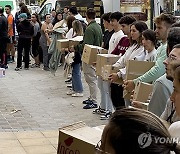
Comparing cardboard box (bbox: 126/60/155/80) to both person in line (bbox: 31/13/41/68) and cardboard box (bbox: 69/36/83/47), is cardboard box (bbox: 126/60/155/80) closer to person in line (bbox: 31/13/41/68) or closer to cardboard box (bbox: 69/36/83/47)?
cardboard box (bbox: 69/36/83/47)

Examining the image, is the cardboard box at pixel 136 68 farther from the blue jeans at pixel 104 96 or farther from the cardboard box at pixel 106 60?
the blue jeans at pixel 104 96

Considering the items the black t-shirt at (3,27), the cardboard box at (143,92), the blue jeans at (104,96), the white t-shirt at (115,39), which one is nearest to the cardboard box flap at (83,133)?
the cardboard box at (143,92)

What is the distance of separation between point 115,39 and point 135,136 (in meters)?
5.80

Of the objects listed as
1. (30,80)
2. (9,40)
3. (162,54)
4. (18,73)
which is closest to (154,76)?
(162,54)

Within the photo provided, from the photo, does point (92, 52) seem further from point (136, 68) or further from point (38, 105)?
point (136, 68)

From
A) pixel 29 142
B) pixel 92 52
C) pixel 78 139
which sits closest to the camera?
pixel 78 139

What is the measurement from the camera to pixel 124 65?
6254 millimetres

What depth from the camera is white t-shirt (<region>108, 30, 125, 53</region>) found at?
280 inches

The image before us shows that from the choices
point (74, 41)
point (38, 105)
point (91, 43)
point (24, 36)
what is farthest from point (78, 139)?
point (24, 36)

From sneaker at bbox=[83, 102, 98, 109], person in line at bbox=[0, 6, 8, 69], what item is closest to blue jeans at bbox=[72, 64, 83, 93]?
sneaker at bbox=[83, 102, 98, 109]

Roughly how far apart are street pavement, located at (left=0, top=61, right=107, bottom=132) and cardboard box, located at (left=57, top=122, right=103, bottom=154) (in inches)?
170

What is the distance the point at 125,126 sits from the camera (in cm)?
144

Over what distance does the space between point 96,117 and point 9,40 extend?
7596 mm

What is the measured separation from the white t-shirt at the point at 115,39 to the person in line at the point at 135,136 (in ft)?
18.5
